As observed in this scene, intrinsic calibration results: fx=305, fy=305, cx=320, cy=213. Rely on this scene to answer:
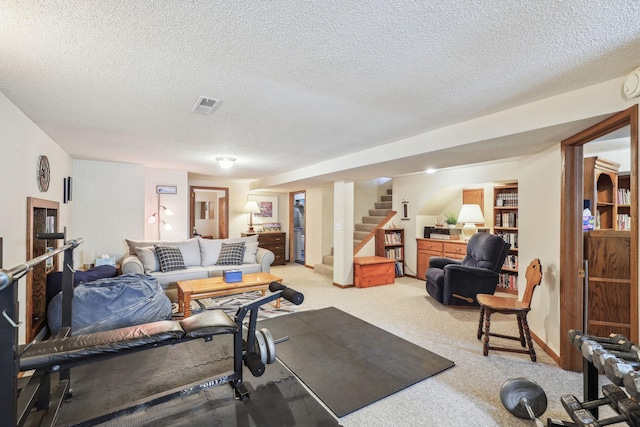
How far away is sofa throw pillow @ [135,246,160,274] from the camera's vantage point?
4.55m

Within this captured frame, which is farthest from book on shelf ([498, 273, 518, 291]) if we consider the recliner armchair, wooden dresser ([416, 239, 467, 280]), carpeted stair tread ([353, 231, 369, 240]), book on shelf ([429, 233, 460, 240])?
carpeted stair tread ([353, 231, 369, 240])

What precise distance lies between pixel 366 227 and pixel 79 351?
223 inches

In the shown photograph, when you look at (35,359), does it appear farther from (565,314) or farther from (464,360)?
(565,314)

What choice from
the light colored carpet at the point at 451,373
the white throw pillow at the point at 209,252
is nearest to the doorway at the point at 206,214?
the white throw pillow at the point at 209,252

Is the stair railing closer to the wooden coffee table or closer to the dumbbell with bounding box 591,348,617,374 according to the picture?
the wooden coffee table

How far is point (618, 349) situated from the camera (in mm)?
1559

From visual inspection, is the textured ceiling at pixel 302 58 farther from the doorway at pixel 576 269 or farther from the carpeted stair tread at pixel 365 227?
the carpeted stair tread at pixel 365 227

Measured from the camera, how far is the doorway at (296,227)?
8.10m

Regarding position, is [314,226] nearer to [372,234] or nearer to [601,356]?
[372,234]

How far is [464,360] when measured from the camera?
270 cm

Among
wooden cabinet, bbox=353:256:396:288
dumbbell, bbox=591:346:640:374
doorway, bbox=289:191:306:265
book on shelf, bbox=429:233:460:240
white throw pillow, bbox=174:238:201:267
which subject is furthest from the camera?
doorway, bbox=289:191:306:265

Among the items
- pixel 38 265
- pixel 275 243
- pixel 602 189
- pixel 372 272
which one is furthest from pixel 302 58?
pixel 275 243

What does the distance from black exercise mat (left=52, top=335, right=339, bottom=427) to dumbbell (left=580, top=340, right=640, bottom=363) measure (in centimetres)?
144

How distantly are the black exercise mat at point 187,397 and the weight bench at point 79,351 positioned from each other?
0.13 meters
